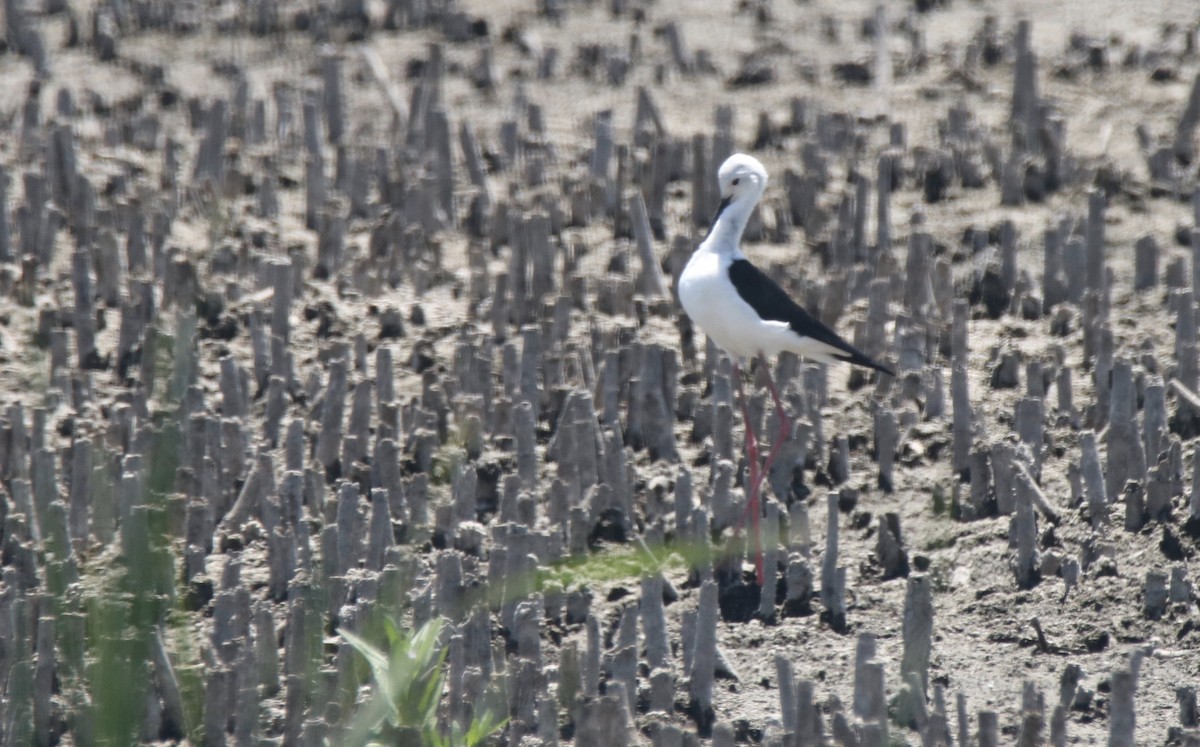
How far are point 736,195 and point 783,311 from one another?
79 cm

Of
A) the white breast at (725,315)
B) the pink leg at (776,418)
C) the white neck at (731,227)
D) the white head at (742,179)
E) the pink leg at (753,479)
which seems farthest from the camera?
the white head at (742,179)

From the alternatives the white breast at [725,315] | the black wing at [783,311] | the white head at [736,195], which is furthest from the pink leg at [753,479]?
the white head at [736,195]

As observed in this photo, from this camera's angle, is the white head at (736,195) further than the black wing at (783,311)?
Yes

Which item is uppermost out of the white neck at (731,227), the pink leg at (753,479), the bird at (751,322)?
the white neck at (731,227)

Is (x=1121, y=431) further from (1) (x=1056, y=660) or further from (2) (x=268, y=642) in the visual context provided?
(2) (x=268, y=642)

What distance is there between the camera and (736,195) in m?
6.49

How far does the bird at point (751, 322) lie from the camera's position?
5.79 m

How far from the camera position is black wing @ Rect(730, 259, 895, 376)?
5727 millimetres

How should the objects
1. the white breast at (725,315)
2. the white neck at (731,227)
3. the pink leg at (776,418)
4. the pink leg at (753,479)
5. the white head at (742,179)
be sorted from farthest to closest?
the white head at (742,179) < the white neck at (731,227) < the white breast at (725,315) < the pink leg at (776,418) < the pink leg at (753,479)

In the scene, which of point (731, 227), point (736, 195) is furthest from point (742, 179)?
point (731, 227)

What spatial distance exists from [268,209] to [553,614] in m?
3.52

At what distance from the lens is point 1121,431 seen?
5348 mm

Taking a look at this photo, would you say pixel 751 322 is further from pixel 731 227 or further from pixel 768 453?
pixel 731 227

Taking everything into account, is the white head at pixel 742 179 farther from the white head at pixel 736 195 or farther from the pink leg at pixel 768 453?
the pink leg at pixel 768 453
